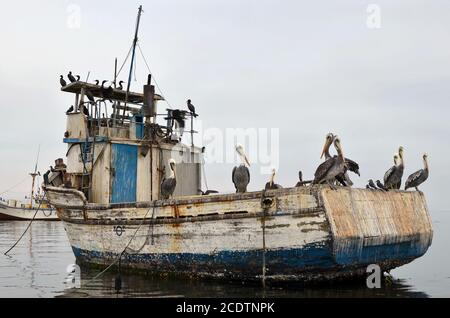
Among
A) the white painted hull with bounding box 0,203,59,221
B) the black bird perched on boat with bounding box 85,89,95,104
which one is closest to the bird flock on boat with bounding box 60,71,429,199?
the black bird perched on boat with bounding box 85,89,95,104

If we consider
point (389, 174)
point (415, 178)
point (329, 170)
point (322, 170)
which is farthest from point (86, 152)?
point (415, 178)

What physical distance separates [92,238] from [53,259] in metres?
6.34

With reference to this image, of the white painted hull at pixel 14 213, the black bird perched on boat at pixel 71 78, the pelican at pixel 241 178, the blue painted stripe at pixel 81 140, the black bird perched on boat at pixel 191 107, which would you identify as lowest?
the white painted hull at pixel 14 213

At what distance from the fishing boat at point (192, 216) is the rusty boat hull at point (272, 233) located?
0.9 inches

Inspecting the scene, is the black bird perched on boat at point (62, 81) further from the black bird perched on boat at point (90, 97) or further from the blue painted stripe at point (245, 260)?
the blue painted stripe at point (245, 260)

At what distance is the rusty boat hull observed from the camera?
10109 millimetres

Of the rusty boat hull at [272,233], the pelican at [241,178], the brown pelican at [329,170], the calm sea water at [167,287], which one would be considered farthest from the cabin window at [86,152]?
the brown pelican at [329,170]

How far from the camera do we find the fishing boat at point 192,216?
1023 centimetres

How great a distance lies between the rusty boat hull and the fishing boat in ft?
0.08

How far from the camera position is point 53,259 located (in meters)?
19.4

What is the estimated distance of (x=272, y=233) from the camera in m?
10.4

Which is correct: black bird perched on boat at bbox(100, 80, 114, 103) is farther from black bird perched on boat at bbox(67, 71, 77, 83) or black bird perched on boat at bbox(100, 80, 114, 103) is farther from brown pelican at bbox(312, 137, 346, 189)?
brown pelican at bbox(312, 137, 346, 189)

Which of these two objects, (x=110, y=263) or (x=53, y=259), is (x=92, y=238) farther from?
(x=53, y=259)
